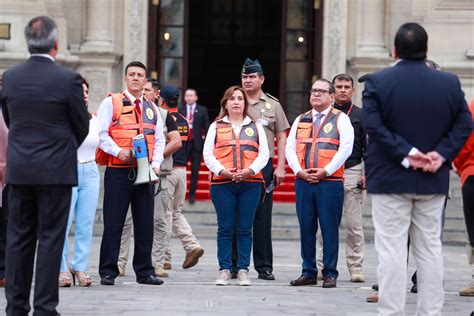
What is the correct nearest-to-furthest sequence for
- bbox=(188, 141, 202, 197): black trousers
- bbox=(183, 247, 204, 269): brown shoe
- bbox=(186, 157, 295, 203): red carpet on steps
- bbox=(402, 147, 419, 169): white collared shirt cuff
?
bbox=(402, 147, 419, 169): white collared shirt cuff < bbox=(183, 247, 204, 269): brown shoe < bbox=(188, 141, 202, 197): black trousers < bbox=(186, 157, 295, 203): red carpet on steps

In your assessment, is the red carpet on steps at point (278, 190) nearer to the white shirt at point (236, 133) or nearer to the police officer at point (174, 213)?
the police officer at point (174, 213)

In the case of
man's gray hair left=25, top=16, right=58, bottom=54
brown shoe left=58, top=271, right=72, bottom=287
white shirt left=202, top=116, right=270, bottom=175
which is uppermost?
man's gray hair left=25, top=16, right=58, bottom=54

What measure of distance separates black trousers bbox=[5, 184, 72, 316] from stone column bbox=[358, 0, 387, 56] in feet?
45.8

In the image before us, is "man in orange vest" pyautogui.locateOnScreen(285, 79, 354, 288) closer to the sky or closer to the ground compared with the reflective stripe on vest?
closer to the ground

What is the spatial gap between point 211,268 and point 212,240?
4329mm

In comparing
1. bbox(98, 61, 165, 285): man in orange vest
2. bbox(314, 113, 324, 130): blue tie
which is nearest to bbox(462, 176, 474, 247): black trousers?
bbox(314, 113, 324, 130): blue tie

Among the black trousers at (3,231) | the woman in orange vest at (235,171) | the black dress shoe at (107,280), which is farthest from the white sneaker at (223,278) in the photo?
the black trousers at (3,231)

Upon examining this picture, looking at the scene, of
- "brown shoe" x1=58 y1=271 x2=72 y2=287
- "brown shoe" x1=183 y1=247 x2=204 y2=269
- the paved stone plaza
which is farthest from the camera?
"brown shoe" x1=183 y1=247 x2=204 y2=269

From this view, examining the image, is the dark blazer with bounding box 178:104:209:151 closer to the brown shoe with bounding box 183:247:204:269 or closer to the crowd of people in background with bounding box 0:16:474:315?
the crowd of people in background with bounding box 0:16:474:315

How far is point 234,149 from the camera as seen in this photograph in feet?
39.9

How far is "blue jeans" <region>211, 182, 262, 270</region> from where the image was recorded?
1216cm

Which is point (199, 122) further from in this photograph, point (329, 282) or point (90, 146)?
point (90, 146)

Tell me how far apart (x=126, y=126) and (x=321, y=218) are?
2.02m

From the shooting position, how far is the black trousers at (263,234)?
42.1 ft
